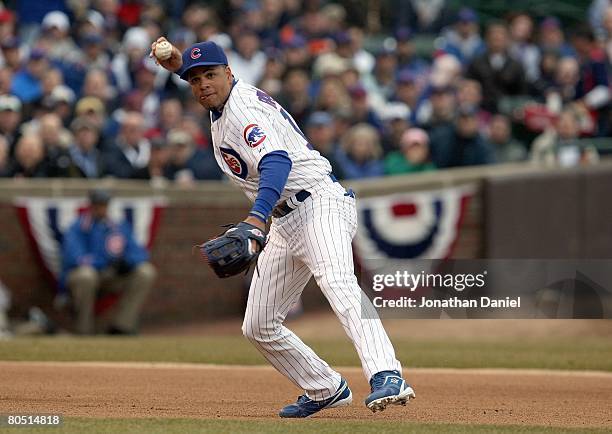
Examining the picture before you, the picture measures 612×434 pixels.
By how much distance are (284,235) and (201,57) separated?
102 cm

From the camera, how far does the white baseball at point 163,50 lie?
647cm

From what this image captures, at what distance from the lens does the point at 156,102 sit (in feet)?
46.5

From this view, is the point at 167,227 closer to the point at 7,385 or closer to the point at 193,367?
the point at 193,367

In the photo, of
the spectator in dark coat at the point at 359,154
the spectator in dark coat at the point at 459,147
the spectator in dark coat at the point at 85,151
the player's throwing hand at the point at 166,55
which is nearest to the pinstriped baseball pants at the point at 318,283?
the player's throwing hand at the point at 166,55

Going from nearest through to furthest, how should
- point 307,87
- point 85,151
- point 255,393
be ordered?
point 255,393 < point 85,151 < point 307,87

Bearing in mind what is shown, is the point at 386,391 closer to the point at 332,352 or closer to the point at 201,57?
the point at 201,57

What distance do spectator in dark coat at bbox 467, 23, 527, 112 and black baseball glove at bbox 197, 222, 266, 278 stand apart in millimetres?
10318

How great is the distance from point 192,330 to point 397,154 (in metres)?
3.25

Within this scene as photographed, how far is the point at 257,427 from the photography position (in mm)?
5871

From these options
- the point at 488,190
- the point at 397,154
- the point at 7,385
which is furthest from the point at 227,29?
the point at 7,385

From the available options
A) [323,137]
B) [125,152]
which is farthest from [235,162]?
[323,137]

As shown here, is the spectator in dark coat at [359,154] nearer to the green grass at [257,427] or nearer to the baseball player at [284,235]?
the baseball player at [284,235]

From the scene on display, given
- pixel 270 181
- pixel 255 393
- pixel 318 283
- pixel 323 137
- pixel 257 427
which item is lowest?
pixel 255 393

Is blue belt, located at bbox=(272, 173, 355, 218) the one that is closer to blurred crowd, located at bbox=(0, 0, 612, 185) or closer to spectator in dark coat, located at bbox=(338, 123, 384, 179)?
blurred crowd, located at bbox=(0, 0, 612, 185)
